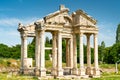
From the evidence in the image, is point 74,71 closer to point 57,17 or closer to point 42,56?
Answer: point 42,56

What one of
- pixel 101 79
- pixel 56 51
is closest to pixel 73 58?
pixel 56 51

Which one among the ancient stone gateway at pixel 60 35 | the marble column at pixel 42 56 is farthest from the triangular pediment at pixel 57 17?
the marble column at pixel 42 56

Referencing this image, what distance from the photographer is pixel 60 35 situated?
43938mm

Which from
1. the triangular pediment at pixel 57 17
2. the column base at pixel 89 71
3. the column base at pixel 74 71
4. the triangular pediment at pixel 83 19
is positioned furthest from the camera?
the column base at pixel 89 71

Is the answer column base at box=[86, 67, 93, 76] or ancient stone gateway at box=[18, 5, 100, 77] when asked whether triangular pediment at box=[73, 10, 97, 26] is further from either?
column base at box=[86, 67, 93, 76]

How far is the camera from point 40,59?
41781mm

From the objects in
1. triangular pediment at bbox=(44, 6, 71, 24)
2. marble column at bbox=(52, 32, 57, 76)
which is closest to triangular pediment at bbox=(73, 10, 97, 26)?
triangular pediment at bbox=(44, 6, 71, 24)

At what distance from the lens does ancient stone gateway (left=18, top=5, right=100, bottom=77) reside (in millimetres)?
42656

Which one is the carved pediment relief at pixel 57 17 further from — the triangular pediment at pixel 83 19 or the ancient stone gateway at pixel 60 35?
the triangular pediment at pixel 83 19

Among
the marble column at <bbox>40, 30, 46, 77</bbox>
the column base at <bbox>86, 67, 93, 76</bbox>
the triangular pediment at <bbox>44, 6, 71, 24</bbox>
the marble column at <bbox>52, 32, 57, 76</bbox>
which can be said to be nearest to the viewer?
the marble column at <bbox>40, 30, 46, 77</bbox>

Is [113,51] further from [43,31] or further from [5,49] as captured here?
[43,31]

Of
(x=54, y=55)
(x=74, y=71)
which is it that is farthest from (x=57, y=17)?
(x=74, y=71)

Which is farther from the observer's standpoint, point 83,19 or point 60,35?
point 83,19

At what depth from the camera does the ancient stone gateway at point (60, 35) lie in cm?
4266
